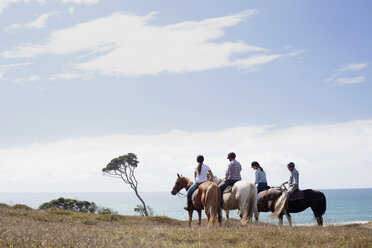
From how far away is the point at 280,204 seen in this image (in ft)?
54.4

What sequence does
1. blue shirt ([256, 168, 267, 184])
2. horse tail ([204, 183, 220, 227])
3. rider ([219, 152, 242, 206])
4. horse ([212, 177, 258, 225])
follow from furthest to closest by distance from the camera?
blue shirt ([256, 168, 267, 184])
rider ([219, 152, 242, 206])
horse ([212, 177, 258, 225])
horse tail ([204, 183, 220, 227])

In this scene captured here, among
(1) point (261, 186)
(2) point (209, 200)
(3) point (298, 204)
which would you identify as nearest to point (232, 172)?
(1) point (261, 186)

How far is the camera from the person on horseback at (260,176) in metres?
17.1

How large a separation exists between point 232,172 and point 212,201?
2.69 metres

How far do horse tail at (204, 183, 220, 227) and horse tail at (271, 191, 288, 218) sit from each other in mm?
3989

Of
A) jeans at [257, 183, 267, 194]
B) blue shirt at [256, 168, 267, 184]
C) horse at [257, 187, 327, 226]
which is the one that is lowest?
horse at [257, 187, 327, 226]

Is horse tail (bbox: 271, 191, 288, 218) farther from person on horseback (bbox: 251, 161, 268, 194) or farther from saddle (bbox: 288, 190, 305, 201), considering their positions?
person on horseback (bbox: 251, 161, 268, 194)

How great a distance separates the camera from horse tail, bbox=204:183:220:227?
1342 cm

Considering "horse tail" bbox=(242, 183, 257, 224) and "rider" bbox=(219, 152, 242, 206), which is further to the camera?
"rider" bbox=(219, 152, 242, 206)

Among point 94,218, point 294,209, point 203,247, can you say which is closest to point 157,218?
point 94,218

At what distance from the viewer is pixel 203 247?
750cm

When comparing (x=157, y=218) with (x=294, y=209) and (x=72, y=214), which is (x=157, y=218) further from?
(x=294, y=209)

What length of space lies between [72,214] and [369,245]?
14684mm

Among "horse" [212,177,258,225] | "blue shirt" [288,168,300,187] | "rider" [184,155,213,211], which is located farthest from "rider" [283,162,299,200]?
"rider" [184,155,213,211]
